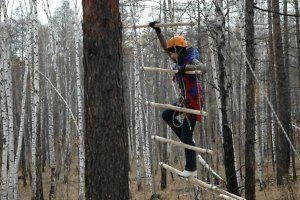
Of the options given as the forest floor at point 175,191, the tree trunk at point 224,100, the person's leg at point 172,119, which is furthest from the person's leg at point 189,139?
the forest floor at point 175,191

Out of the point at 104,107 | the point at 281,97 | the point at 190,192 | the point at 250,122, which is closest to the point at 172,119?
the point at 250,122

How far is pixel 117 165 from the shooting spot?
419 cm

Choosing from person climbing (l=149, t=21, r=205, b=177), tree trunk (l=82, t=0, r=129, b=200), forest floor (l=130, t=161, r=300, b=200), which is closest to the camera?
tree trunk (l=82, t=0, r=129, b=200)

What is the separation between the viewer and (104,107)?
13.8 ft

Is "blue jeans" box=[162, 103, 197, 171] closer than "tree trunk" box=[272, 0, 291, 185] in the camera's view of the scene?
Yes

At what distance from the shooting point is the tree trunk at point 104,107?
4.16 meters

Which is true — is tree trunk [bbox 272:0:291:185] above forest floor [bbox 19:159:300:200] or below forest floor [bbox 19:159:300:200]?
above

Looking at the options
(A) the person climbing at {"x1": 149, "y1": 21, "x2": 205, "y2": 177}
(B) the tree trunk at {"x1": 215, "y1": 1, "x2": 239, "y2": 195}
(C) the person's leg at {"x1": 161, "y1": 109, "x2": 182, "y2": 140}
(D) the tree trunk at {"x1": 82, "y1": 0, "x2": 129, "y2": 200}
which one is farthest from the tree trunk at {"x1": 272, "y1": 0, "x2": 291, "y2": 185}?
(D) the tree trunk at {"x1": 82, "y1": 0, "x2": 129, "y2": 200}

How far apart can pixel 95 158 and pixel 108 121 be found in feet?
1.20

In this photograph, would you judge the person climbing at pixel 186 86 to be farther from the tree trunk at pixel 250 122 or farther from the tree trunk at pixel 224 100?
the tree trunk at pixel 250 122

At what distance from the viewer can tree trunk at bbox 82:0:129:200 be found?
13.6 feet

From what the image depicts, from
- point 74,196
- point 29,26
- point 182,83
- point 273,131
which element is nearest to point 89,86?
point 182,83

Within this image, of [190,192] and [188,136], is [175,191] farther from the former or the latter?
[188,136]

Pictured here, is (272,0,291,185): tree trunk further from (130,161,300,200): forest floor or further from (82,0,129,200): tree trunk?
(82,0,129,200): tree trunk
